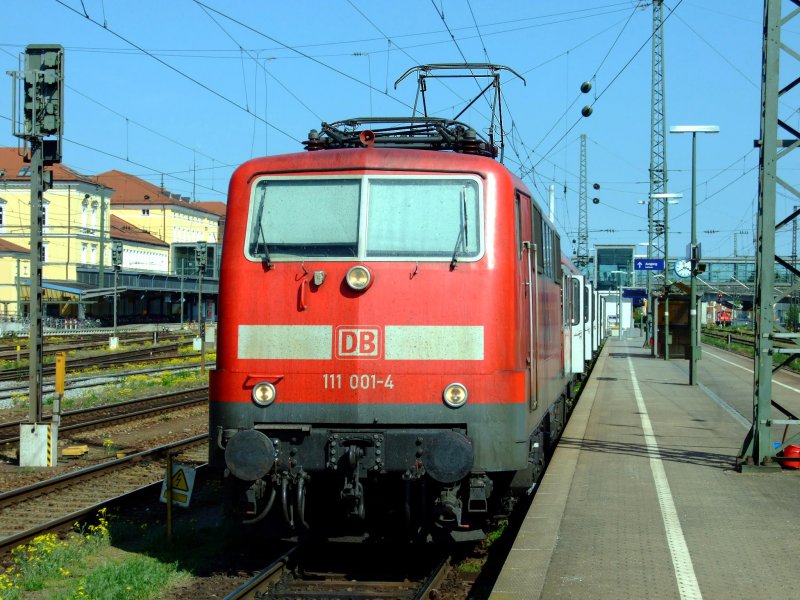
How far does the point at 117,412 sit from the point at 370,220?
44.3 ft

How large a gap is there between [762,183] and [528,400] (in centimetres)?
471

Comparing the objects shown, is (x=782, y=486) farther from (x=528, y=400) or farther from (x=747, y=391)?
(x=747, y=391)

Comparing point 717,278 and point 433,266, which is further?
point 717,278

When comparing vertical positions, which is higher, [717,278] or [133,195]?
[133,195]

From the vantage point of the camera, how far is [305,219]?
7.77m

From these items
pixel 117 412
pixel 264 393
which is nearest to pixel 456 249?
pixel 264 393

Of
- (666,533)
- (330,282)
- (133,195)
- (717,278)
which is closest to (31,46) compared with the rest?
(330,282)

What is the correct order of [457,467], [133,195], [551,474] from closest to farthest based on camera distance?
1. [457,467]
2. [551,474]
3. [133,195]

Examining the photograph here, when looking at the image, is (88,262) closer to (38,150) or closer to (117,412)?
(117,412)

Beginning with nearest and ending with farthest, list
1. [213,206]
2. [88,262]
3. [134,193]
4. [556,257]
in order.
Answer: [556,257], [88,262], [134,193], [213,206]

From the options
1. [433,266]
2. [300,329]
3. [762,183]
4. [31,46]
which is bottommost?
[300,329]

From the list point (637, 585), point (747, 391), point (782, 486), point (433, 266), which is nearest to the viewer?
point (637, 585)

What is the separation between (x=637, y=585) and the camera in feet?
21.4

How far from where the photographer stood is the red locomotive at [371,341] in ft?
24.1
